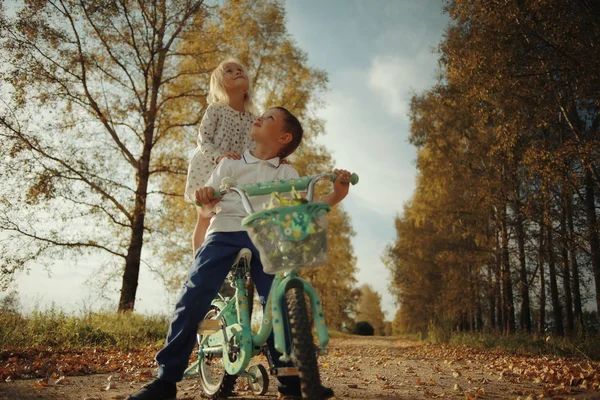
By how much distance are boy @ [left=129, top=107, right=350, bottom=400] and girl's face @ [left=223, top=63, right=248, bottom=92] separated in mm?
1095

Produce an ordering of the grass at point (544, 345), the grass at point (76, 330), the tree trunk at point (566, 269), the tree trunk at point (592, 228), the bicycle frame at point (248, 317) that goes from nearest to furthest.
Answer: the bicycle frame at point (248, 317) → the grass at point (76, 330) → the grass at point (544, 345) → the tree trunk at point (592, 228) → the tree trunk at point (566, 269)

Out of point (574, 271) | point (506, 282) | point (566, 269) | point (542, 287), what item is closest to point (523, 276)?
point (506, 282)

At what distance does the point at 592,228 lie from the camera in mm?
10289

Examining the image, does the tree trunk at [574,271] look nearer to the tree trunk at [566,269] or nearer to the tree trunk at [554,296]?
the tree trunk at [566,269]

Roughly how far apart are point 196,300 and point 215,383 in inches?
30.1

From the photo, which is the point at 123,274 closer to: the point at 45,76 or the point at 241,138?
the point at 45,76

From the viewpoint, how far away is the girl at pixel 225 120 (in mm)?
3902

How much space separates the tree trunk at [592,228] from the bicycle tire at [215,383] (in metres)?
9.67

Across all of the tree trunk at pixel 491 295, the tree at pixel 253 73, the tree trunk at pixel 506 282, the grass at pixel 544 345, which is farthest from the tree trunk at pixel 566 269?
the tree at pixel 253 73

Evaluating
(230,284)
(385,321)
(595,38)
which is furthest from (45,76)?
(385,321)

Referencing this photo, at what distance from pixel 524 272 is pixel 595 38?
8.13 m

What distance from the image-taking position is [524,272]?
14.6m

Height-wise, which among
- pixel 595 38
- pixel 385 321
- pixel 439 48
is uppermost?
pixel 439 48

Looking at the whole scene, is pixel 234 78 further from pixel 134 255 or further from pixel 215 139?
pixel 134 255
